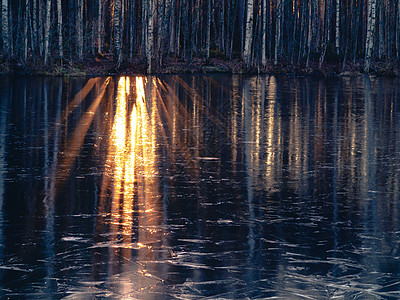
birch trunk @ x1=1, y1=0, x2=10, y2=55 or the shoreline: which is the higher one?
birch trunk @ x1=1, y1=0, x2=10, y2=55

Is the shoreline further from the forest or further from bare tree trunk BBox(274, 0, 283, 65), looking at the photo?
bare tree trunk BBox(274, 0, 283, 65)

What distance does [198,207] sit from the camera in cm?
730

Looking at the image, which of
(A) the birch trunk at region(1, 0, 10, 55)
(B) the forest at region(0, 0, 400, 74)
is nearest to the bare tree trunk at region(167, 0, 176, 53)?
(B) the forest at region(0, 0, 400, 74)

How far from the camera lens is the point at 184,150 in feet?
36.2

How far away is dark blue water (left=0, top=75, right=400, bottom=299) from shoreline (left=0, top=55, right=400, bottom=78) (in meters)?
17.1

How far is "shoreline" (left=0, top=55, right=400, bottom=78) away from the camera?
1258 inches

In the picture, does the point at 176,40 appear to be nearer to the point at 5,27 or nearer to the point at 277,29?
the point at 277,29

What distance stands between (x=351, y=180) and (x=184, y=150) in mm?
3282

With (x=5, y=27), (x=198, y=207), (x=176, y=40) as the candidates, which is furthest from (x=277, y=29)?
(x=198, y=207)

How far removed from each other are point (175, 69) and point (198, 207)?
101 feet

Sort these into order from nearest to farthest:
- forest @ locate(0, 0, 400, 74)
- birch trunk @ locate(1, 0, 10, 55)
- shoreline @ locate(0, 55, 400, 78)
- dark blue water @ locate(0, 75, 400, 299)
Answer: dark blue water @ locate(0, 75, 400, 299) < shoreline @ locate(0, 55, 400, 78) < birch trunk @ locate(1, 0, 10, 55) < forest @ locate(0, 0, 400, 74)

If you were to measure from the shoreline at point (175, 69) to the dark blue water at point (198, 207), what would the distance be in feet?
56.2

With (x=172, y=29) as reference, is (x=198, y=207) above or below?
below

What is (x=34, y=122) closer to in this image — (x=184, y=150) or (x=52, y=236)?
(x=184, y=150)
